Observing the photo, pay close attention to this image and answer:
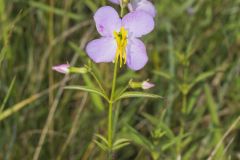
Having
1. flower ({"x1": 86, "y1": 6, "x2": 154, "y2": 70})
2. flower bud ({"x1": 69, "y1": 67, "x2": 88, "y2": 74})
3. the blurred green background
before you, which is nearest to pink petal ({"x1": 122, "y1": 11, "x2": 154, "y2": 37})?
flower ({"x1": 86, "y1": 6, "x2": 154, "y2": 70})

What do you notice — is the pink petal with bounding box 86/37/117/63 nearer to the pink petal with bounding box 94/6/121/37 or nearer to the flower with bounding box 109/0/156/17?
the pink petal with bounding box 94/6/121/37

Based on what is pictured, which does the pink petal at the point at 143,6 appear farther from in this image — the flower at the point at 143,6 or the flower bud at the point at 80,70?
the flower bud at the point at 80,70

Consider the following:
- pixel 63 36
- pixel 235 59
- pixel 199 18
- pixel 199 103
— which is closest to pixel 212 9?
pixel 199 18

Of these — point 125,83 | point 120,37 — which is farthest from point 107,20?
point 125,83

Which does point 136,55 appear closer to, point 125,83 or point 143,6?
point 143,6

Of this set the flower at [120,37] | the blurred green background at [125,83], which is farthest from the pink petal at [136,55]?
the blurred green background at [125,83]

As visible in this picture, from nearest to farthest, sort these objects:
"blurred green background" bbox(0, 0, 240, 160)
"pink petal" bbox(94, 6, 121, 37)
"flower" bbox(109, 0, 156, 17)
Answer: "pink petal" bbox(94, 6, 121, 37), "flower" bbox(109, 0, 156, 17), "blurred green background" bbox(0, 0, 240, 160)

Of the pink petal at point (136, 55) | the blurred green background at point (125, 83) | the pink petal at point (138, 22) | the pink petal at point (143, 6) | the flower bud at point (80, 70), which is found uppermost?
the pink petal at point (143, 6)
